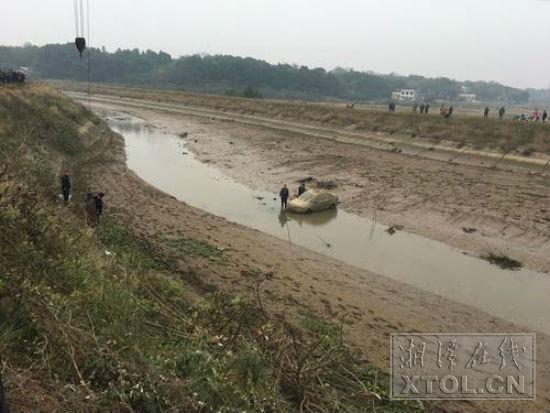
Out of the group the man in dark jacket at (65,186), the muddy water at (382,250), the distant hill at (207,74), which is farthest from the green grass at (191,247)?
the distant hill at (207,74)

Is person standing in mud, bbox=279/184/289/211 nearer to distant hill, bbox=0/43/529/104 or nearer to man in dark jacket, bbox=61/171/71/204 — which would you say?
man in dark jacket, bbox=61/171/71/204

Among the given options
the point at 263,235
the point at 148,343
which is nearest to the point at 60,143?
the point at 263,235

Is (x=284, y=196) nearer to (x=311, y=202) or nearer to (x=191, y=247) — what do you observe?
(x=311, y=202)

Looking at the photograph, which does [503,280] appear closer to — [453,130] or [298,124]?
[453,130]

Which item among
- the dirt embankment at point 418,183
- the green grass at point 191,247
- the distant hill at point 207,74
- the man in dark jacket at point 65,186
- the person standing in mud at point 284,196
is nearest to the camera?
the green grass at point 191,247

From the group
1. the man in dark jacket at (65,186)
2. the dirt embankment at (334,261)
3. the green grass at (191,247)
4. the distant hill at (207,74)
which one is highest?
the distant hill at (207,74)

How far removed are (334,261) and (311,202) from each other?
6411 mm

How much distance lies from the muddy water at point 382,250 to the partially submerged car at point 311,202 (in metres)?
0.43

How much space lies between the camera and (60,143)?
31.6 meters

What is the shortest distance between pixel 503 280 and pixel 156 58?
638 ft

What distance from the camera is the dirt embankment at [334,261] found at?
12547mm

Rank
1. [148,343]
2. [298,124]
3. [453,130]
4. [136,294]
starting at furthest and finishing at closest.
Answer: [298,124] → [453,130] → [136,294] → [148,343]

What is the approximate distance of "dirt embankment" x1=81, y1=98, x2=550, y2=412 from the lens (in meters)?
12.5

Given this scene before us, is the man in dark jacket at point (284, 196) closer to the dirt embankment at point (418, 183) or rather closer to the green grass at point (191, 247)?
the dirt embankment at point (418, 183)
